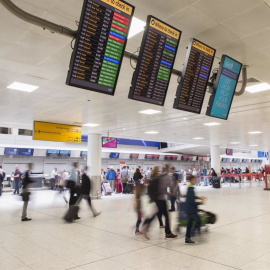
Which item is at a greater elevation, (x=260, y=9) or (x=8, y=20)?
(x=260, y=9)

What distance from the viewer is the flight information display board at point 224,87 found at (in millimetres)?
4680

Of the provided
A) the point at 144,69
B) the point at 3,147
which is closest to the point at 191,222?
the point at 144,69

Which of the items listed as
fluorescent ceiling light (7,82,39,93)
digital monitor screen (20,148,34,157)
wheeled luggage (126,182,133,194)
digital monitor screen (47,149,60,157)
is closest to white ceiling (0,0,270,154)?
fluorescent ceiling light (7,82,39,93)

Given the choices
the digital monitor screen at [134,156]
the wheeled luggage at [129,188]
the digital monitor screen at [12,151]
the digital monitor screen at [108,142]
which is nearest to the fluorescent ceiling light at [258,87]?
the digital monitor screen at [108,142]

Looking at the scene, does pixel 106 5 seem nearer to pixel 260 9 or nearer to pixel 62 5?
pixel 62 5

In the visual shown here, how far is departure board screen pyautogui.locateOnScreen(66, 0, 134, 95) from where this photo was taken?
329 cm

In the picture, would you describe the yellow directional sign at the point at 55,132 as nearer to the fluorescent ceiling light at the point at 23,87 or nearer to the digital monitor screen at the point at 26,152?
the fluorescent ceiling light at the point at 23,87

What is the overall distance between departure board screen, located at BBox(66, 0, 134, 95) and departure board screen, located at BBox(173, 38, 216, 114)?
116 cm

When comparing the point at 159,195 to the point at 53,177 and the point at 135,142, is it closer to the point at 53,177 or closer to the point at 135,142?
the point at 53,177

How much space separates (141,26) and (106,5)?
0.96 metres

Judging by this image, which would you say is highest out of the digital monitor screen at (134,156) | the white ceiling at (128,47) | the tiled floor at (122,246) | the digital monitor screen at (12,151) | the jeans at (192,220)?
the white ceiling at (128,47)

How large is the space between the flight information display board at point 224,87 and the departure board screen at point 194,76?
0.67ft

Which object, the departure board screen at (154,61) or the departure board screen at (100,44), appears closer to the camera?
the departure board screen at (100,44)

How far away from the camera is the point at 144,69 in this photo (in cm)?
401
